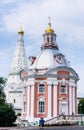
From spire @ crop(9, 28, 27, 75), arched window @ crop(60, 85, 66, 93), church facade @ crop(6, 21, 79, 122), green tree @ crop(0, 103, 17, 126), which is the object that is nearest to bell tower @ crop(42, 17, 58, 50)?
church facade @ crop(6, 21, 79, 122)

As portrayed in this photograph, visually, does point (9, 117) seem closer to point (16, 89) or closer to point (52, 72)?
point (52, 72)

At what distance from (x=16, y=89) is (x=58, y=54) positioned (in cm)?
5816

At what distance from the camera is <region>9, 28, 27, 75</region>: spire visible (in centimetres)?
13021

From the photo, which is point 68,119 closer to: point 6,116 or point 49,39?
point 6,116

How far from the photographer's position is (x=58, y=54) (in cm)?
7294

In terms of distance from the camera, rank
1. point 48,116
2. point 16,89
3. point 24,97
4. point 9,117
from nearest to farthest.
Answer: point 9,117, point 48,116, point 24,97, point 16,89

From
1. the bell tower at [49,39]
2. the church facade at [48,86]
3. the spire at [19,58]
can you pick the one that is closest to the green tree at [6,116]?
the church facade at [48,86]

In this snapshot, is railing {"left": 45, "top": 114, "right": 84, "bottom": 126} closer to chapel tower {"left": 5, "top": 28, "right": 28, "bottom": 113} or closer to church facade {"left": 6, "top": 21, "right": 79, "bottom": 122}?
church facade {"left": 6, "top": 21, "right": 79, "bottom": 122}

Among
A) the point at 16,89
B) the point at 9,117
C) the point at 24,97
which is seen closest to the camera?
the point at 9,117

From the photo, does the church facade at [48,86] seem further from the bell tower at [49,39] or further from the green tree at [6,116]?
the green tree at [6,116]

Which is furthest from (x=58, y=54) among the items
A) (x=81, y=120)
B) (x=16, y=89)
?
(x=16, y=89)

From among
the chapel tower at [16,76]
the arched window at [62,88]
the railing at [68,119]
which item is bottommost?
the railing at [68,119]

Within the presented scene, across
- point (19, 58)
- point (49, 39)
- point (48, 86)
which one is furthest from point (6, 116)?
point (19, 58)

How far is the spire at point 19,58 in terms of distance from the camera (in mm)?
130212
